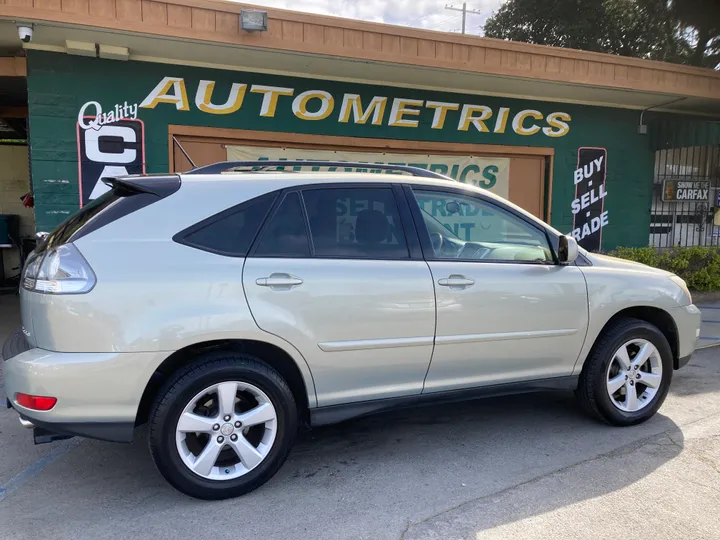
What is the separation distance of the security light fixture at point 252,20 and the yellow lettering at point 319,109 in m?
1.61

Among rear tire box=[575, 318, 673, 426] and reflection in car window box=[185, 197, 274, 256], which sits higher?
reflection in car window box=[185, 197, 274, 256]

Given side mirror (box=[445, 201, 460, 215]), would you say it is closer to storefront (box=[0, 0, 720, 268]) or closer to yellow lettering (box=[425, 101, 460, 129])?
storefront (box=[0, 0, 720, 268])

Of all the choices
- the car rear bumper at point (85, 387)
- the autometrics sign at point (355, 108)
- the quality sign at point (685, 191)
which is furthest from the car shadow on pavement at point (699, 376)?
the quality sign at point (685, 191)

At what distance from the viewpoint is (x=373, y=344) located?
3.29m

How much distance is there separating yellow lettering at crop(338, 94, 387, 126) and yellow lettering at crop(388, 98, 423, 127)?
15 cm

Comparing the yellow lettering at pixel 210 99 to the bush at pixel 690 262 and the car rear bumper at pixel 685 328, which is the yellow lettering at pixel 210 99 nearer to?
the car rear bumper at pixel 685 328

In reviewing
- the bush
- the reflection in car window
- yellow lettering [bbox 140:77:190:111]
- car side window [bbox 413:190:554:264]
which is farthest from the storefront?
the reflection in car window

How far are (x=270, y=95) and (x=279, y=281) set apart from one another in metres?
4.91

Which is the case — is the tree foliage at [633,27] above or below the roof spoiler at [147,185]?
above

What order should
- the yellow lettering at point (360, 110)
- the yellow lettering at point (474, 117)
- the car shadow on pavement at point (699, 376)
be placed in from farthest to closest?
the yellow lettering at point (474, 117) → the yellow lettering at point (360, 110) → the car shadow on pavement at point (699, 376)

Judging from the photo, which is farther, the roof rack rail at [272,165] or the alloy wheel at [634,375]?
the alloy wheel at [634,375]

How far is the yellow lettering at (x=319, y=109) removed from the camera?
7.52 meters

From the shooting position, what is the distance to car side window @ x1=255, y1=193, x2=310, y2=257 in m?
3.16

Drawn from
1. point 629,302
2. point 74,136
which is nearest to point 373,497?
point 629,302
